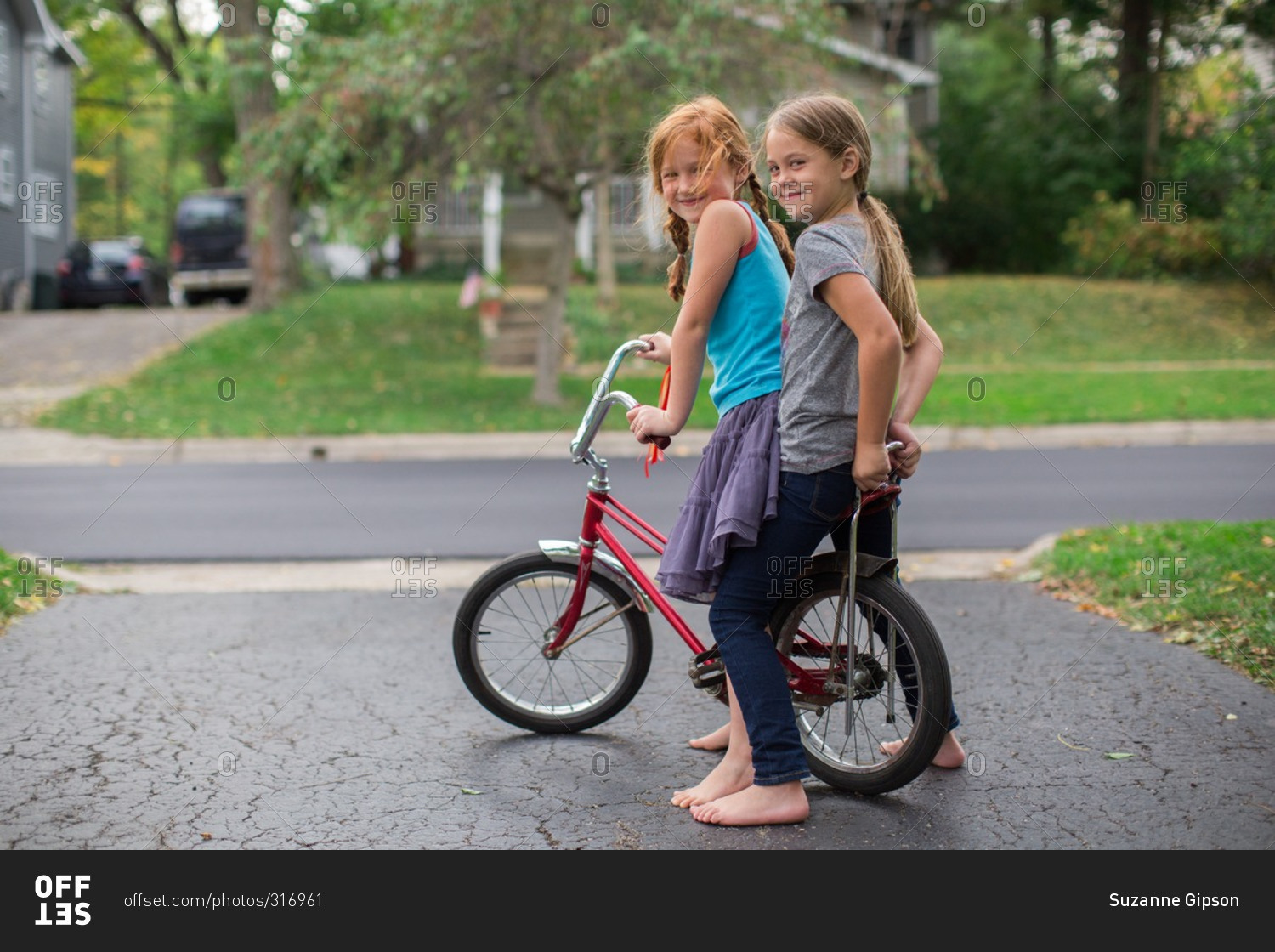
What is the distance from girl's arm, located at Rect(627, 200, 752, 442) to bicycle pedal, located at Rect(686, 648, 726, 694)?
2.41 ft

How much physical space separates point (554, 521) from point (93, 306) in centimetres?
2196

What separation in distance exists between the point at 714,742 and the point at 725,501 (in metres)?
1.03

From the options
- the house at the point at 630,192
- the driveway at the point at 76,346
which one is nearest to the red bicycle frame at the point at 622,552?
the driveway at the point at 76,346

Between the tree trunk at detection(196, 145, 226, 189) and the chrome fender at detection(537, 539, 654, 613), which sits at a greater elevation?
the tree trunk at detection(196, 145, 226, 189)

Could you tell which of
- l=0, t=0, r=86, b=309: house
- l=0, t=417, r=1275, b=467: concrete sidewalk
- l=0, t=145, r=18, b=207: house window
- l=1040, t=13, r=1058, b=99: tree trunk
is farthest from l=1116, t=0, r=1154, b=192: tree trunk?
l=0, t=145, r=18, b=207: house window

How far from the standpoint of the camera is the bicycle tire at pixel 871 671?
357 cm

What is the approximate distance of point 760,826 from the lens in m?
3.54

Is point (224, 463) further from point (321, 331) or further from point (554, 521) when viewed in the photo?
point (321, 331)

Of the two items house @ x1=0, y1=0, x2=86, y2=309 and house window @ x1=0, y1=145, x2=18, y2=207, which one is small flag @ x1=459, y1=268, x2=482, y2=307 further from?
house window @ x1=0, y1=145, x2=18, y2=207

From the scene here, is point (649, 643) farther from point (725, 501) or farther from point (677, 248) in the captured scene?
point (677, 248)

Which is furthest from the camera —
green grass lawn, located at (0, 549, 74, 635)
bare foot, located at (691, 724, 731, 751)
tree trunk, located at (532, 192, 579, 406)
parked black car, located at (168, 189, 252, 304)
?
parked black car, located at (168, 189, 252, 304)

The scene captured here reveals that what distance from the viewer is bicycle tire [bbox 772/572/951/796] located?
357 centimetres

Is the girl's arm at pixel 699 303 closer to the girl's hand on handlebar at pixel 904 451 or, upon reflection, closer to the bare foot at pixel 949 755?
the girl's hand on handlebar at pixel 904 451
